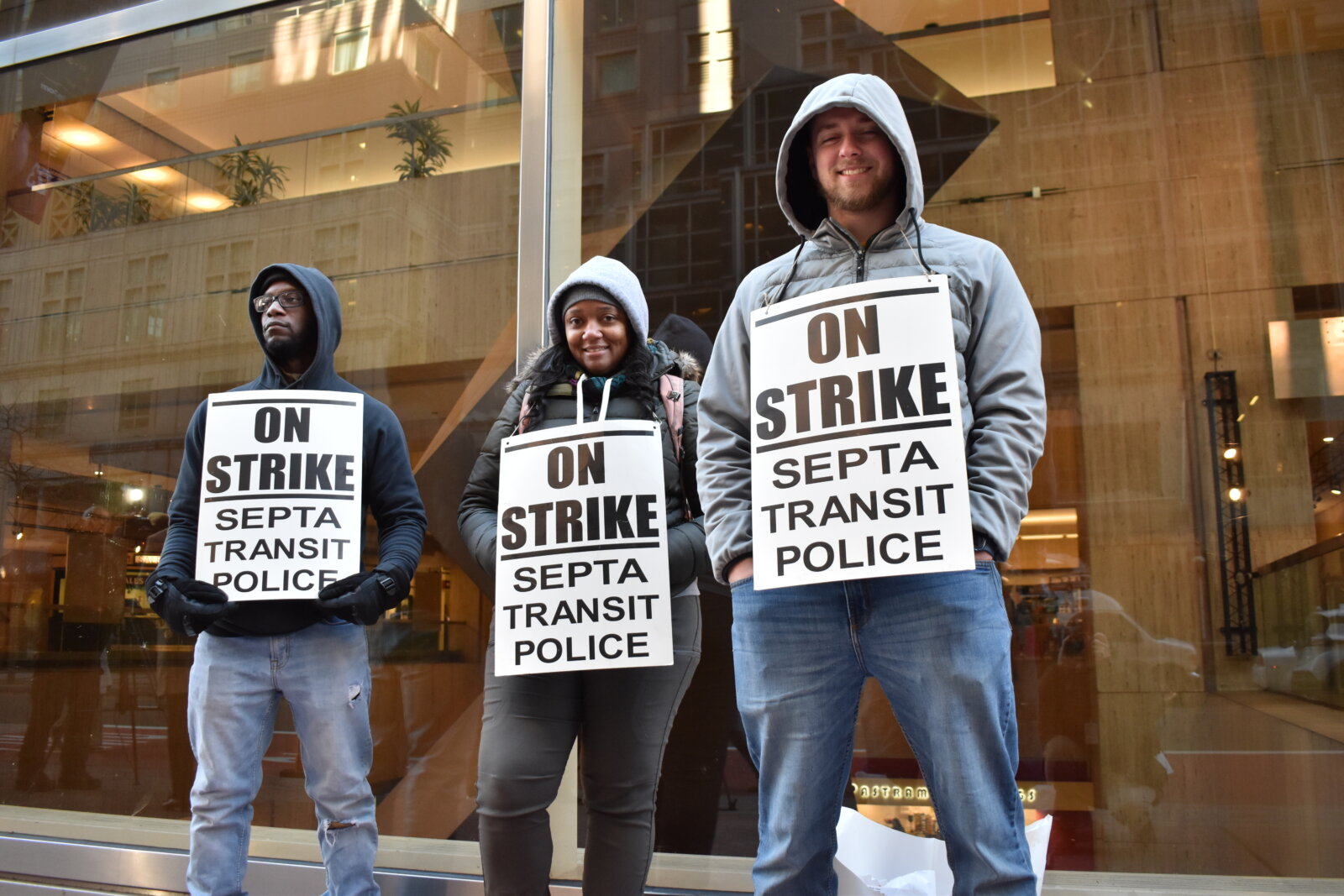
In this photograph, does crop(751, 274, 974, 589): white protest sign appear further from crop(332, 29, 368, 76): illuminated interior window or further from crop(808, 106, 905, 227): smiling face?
crop(332, 29, 368, 76): illuminated interior window

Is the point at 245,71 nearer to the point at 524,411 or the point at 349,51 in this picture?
the point at 349,51

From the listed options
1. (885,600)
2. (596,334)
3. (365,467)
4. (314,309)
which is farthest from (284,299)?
(885,600)

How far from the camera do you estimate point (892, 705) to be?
1619mm

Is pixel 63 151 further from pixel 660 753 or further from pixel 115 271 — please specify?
pixel 660 753

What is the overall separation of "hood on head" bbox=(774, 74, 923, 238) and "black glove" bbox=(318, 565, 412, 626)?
1.29m

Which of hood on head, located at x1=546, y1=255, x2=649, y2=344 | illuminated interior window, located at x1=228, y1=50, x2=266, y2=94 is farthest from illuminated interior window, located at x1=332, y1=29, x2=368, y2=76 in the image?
hood on head, located at x1=546, y1=255, x2=649, y2=344

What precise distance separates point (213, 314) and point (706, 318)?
86.6 inches

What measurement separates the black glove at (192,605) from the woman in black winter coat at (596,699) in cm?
59

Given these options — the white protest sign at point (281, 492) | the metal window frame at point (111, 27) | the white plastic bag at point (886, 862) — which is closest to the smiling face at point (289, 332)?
the white protest sign at point (281, 492)

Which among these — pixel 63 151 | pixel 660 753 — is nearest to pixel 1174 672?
pixel 660 753

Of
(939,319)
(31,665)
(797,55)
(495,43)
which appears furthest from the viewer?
(31,665)

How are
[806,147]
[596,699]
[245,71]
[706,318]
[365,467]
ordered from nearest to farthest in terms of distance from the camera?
[806,147] → [596,699] → [365,467] → [706,318] → [245,71]

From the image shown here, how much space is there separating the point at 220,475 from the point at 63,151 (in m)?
3.33

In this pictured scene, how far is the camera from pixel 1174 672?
3.11 m
